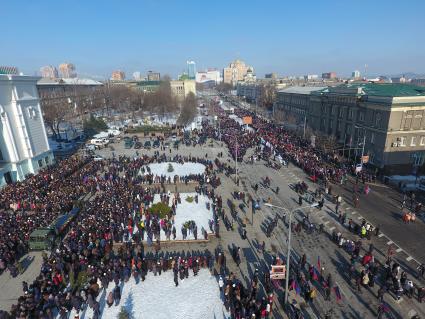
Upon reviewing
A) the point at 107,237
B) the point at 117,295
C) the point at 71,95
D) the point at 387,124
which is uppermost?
the point at 71,95

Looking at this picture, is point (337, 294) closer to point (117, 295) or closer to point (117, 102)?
point (117, 295)

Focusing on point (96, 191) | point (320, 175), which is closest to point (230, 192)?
point (320, 175)

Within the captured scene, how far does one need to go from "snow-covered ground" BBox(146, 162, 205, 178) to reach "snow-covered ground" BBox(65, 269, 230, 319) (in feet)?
60.1

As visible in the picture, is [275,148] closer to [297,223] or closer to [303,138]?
[303,138]

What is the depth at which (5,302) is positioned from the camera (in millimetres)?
14656

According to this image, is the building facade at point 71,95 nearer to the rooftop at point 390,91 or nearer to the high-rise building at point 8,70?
the high-rise building at point 8,70

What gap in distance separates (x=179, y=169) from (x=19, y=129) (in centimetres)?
1848

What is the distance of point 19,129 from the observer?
106ft

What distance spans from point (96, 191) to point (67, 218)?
295 inches

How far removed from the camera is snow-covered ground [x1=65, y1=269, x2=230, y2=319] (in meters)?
13.8

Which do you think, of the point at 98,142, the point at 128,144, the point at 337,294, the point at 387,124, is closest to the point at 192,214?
the point at 337,294

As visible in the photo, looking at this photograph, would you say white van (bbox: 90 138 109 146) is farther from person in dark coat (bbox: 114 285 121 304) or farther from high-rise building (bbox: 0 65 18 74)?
person in dark coat (bbox: 114 285 121 304)

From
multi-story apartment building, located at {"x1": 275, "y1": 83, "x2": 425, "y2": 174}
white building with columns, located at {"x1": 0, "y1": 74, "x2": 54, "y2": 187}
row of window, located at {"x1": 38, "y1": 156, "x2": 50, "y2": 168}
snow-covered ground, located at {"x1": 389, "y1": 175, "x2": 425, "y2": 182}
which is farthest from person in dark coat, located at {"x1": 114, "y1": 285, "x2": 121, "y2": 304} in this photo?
multi-story apartment building, located at {"x1": 275, "y1": 83, "x2": 425, "y2": 174}

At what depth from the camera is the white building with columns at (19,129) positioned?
30.7 m
